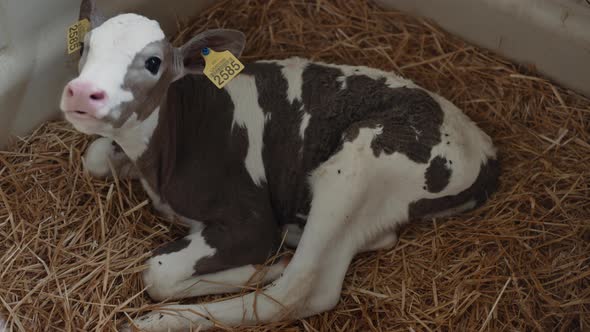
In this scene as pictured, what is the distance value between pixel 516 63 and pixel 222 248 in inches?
82.6

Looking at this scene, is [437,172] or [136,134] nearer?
[136,134]

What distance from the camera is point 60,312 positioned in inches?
122

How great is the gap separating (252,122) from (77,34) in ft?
2.85

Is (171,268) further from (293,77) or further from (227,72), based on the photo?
(293,77)

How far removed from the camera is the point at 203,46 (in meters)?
3.07

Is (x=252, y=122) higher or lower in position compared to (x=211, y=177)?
higher

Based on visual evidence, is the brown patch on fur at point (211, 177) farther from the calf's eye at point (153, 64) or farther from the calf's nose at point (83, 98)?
the calf's nose at point (83, 98)

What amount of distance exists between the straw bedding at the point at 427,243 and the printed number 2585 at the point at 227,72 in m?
0.82

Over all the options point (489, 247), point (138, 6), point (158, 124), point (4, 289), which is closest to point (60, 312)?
point (4, 289)

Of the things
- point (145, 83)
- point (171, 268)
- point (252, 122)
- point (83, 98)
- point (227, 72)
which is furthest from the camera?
point (252, 122)

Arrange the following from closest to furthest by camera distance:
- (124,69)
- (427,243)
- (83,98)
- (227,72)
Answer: (83,98)
(124,69)
(227,72)
(427,243)

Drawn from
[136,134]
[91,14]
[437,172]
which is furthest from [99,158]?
[437,172]

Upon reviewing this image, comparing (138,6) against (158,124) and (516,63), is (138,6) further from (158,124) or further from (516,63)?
(516,63)

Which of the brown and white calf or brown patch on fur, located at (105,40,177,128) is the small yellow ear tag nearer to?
the brown and white calf
